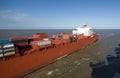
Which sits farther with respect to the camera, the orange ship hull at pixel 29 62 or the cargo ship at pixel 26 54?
the cargo ship at pixel 26 54

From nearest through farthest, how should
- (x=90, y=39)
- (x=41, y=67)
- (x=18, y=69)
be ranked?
(x=18, y=69) → (x=41, y=67) → (x=90, y=39)

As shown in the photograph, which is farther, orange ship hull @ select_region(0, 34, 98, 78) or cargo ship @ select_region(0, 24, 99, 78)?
cargo ship @ select_region(0, 24, 99, 78)

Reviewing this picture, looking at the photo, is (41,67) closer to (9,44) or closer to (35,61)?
(35,61)

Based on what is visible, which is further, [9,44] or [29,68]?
[29,68]

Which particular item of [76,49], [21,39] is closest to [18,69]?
[21,39]

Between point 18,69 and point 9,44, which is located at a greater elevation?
point 9,44

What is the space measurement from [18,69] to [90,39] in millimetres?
34874

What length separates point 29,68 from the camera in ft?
75.3

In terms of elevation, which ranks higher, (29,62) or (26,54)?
(26,54)

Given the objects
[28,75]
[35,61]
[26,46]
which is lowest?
[28,75]

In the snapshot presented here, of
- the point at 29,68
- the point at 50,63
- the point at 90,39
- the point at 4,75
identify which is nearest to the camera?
the point at 4,75

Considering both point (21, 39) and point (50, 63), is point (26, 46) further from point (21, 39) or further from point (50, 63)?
point (50, 63)

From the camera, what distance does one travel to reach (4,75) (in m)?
18.8

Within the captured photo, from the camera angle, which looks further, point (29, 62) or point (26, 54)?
point (26, 54)
